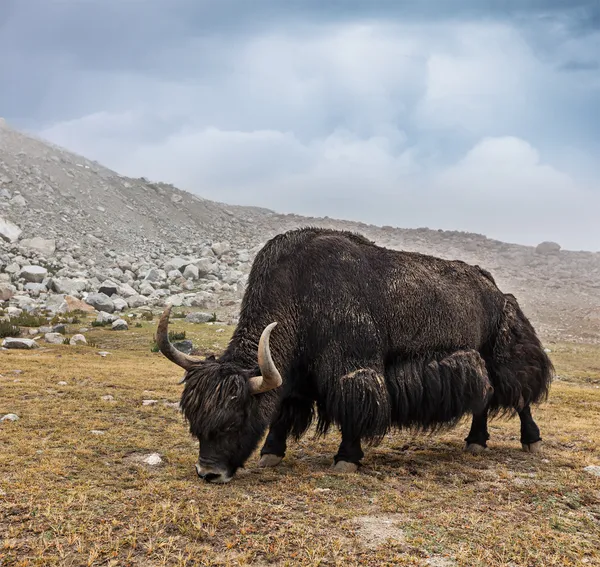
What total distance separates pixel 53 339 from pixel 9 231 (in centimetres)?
2115

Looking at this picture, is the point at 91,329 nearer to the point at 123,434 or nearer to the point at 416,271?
the point at 123,434

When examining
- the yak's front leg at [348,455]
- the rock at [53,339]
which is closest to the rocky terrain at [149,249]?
the rock at [53,339]

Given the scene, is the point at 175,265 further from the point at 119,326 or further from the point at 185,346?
the point at 185,346

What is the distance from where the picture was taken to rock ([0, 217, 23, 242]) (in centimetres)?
3095

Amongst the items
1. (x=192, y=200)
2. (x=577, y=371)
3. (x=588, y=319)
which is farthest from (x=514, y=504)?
(x=192, y=200)

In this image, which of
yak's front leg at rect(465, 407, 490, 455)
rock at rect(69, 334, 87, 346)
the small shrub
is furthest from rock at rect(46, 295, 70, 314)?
yak's front leg at rect(465, 407, 490, 455)

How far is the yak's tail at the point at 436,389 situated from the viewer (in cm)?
580

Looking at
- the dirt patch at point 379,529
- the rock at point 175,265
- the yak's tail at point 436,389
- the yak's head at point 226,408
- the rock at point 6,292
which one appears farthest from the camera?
the rock at point 175,265

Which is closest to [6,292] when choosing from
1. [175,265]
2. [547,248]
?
[175,265]

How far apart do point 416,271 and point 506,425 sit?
124 inches

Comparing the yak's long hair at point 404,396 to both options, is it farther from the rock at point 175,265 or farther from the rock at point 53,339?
the rock at point 175,265

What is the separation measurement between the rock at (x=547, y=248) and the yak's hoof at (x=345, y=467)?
142 feet

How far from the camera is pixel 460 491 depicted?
488 centimetres

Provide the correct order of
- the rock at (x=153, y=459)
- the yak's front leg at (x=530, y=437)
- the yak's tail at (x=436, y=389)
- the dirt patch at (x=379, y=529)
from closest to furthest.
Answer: the dirt patch at (x=379, y=529) < the rock at (x=153, y=459) < the yak's tail at (x=436, y=389) < the yak's front leg at (x=530, y=437)
